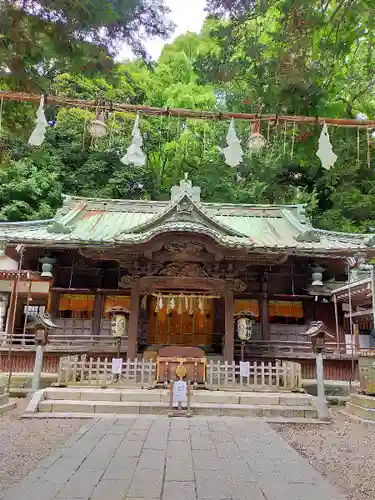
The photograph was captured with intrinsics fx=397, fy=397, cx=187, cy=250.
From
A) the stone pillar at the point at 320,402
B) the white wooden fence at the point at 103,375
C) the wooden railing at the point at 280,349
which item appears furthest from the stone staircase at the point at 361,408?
the white wooden fence at the point at 103,375

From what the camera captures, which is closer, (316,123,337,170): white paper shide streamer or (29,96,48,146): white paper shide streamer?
(29,96,48,146): white paper shide streamer

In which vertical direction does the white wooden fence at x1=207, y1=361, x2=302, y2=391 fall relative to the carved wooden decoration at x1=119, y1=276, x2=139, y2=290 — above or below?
below

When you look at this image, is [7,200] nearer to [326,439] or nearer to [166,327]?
[166,327]

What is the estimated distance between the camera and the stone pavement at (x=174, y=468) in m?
4.29

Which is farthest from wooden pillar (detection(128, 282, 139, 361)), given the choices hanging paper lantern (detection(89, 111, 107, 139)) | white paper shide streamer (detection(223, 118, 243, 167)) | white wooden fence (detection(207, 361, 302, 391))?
white paper shide streamer (detection(223, 118, 243, 167))

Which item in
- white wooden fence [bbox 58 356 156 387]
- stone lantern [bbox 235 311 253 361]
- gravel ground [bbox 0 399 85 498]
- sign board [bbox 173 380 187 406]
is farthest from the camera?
stone lantern [bbox 235 311 253 361]

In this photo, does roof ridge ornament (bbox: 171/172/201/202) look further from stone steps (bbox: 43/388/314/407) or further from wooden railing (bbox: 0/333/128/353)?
stone steps (bbox: 43/388/314/407)

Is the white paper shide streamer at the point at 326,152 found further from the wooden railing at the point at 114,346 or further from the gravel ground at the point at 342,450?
the wooden railing at the point at 114,346

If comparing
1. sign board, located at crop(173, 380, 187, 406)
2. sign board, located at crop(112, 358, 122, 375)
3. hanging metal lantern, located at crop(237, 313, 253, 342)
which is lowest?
sign board, located at crop(173, 380, 187, 406)

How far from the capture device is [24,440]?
6.73m

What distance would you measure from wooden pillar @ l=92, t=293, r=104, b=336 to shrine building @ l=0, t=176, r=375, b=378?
3 cm

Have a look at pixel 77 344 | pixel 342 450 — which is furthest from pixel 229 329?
pixel 342 450

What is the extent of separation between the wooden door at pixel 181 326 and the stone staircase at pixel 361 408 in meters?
6.37

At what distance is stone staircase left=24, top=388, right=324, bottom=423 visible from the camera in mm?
9016
